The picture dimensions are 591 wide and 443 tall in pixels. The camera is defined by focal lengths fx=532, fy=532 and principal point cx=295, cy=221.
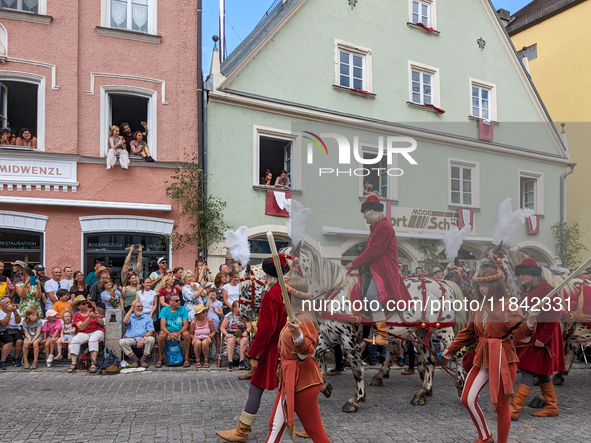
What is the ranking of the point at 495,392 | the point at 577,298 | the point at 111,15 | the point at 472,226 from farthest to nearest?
1. the point at 111,15
2. the point at 577,298
3. the point at 472,226
4. the point at 495,392

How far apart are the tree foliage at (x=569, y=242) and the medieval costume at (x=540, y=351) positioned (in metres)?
0.43

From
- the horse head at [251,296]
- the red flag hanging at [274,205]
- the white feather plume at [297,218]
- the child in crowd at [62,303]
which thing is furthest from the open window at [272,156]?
the white feather plume at [297,218]

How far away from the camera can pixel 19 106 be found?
41.7ft

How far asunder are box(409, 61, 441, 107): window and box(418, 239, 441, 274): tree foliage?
35.5ft

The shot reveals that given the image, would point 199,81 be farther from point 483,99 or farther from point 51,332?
point 483,99

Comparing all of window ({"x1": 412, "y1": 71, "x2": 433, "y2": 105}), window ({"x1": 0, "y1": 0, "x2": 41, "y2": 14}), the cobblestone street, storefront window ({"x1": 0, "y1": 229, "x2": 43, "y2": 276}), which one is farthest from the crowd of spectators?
window ({"x1": 412, "y1": 71, "x2": 433, "y2": 105})

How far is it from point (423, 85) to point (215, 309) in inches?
404

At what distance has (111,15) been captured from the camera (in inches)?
527

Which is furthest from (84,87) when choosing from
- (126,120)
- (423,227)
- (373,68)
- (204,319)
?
(423,227)

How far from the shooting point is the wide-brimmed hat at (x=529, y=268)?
6.04 metres

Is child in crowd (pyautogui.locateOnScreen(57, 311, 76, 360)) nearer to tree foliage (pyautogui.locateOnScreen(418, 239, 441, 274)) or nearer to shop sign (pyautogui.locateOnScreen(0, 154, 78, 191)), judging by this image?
shop sign (pyautogui.locateOnScreen(0, 154, 78, 191))

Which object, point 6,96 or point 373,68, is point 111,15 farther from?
point 373,68

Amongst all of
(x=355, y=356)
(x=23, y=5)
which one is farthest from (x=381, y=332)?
(x=23, y=5)

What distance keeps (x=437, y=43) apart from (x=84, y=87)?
10871mm
